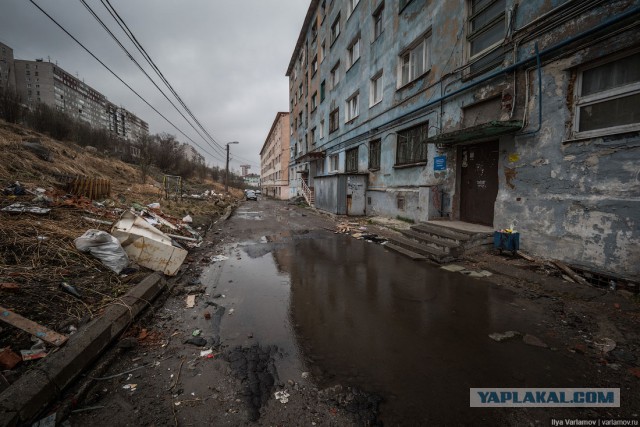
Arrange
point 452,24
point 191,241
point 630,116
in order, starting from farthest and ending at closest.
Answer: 1. point 452,24
2. point 191,241
3. point 630,116

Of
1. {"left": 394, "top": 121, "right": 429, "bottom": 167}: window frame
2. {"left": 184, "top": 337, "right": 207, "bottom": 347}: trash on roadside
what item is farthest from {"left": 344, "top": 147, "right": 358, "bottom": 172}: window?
{"left": 184, "top": 337, "right": 207, "bottom": 347}: trash on roadside

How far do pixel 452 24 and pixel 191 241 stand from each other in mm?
9975

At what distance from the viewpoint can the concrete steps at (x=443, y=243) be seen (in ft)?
19.5

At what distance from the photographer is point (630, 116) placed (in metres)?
4.21

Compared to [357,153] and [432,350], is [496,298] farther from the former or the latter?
[357,153]

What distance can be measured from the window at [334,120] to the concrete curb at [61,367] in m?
16.3

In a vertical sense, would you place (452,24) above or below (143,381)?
above

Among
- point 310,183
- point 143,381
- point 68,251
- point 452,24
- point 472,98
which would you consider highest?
point 452,24

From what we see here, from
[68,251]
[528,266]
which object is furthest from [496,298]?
[68,251]

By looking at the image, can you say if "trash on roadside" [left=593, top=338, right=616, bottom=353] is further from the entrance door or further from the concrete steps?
the entrance door

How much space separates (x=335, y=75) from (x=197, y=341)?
18.9m

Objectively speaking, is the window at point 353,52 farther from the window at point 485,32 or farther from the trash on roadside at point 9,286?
the trash on roadside at point 9,286

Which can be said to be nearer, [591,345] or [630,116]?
[591,345]

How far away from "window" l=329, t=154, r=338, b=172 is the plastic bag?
15244 mm
